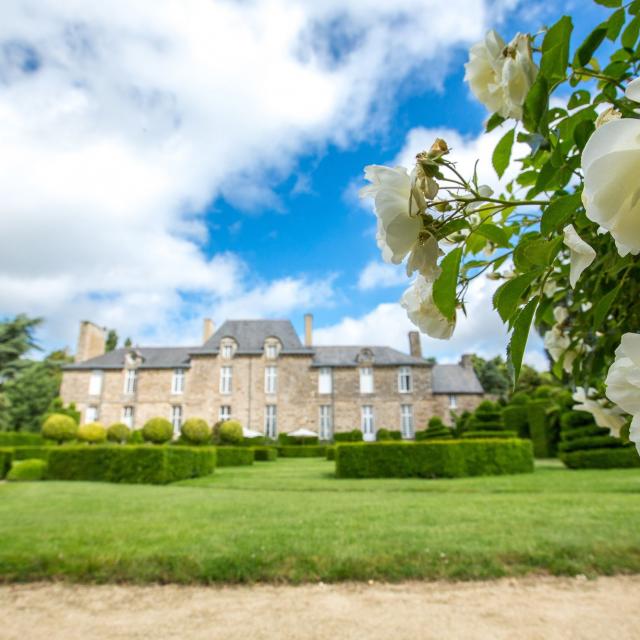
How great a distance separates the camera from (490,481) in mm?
10625

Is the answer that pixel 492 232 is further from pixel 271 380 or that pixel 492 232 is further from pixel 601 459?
pixel 271 380

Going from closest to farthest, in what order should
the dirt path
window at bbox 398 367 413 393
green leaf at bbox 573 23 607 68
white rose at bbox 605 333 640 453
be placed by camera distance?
white rose at bbox 605 333 640 453 → green leaf at bbox 573 23 607 68 → the dirt path → window at bbox 398 367 413 393

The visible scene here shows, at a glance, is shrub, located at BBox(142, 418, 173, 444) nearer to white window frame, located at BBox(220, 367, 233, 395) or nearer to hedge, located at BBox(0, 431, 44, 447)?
hedge, located at BBox(0, 431, 44, 447)

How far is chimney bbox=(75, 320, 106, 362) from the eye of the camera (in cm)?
3128

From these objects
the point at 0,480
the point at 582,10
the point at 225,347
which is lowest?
the point at 0,480

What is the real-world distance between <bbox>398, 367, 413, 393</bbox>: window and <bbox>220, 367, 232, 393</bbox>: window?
10482 mm

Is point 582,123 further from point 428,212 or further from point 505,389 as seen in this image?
point 505,389

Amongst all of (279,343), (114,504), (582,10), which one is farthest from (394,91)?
(279,343)

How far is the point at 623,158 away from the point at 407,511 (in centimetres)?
651

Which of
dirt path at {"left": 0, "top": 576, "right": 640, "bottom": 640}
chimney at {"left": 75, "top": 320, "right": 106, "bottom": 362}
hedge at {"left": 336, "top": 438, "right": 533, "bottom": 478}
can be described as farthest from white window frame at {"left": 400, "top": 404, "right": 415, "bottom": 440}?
dirt path at {"left": 0, "top": 576, "right": 640, "bottom": 640}

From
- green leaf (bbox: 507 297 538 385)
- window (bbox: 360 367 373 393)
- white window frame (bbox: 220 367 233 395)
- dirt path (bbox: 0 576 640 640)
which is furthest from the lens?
window (bbox: 360 367 373 393)

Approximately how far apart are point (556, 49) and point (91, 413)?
109ft

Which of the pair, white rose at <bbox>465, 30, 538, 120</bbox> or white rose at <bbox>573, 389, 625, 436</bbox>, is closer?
white rose at <bbox>465, 30, 538, 120</bbox>

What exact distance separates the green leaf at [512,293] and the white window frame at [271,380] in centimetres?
2966
